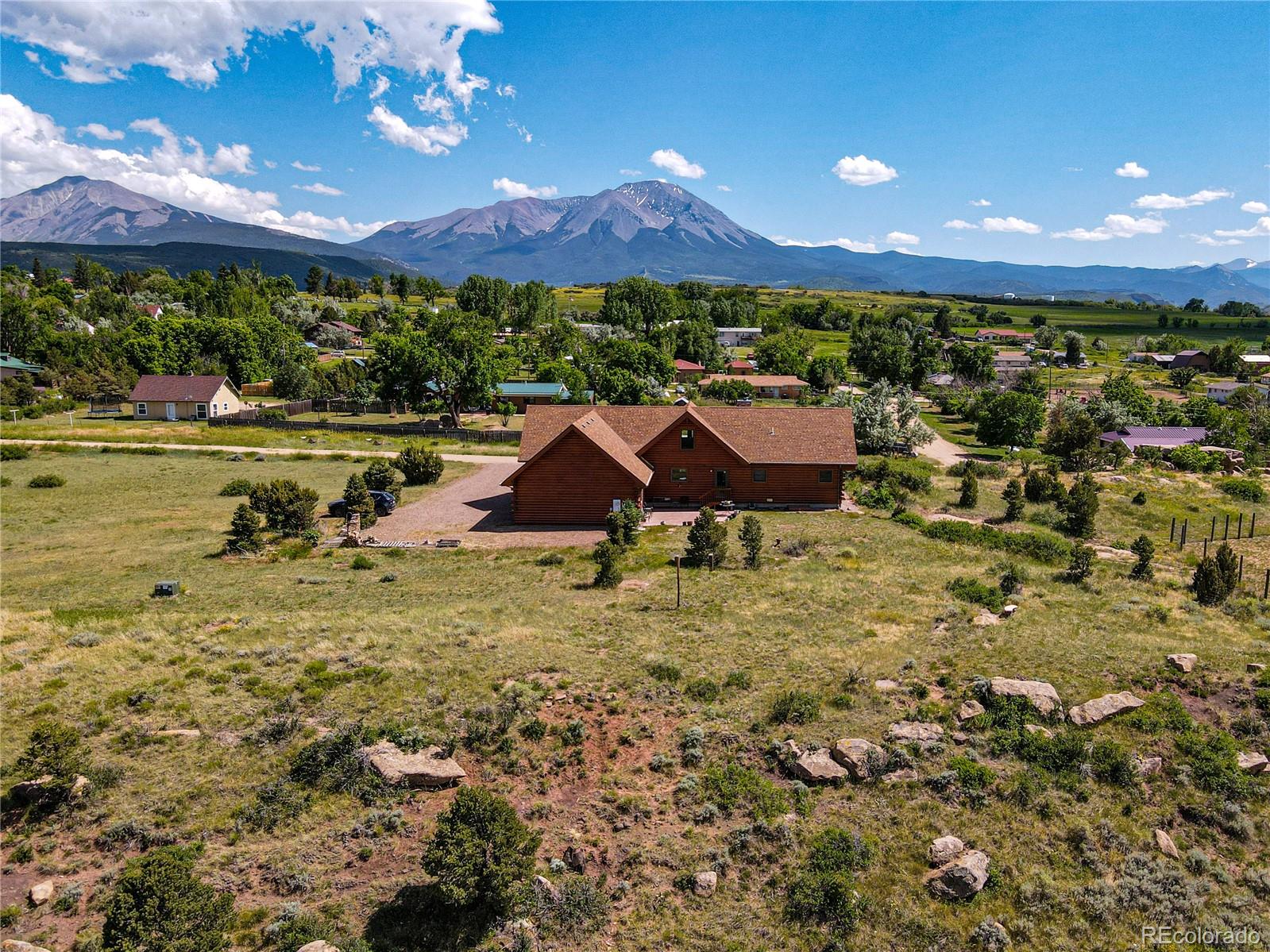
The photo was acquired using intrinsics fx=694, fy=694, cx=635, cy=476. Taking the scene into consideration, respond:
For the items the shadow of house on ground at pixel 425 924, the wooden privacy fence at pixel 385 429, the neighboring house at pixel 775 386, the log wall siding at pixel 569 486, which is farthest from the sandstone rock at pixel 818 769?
the neighboring house at pixel 775 386

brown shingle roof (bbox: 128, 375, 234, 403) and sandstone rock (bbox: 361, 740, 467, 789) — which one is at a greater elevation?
brown shingle roof (bbox: 128, 375, 234, 403)

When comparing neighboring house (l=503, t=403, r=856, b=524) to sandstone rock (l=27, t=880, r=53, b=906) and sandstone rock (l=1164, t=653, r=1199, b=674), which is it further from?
sandstone rock (l=27, t=880, r=53, b=906)

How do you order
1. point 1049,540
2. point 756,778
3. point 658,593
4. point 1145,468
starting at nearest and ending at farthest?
point 756,778 → point 658,593 → point 1049,540 → point 1145,468

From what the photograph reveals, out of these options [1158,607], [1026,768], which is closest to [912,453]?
[1158,607]

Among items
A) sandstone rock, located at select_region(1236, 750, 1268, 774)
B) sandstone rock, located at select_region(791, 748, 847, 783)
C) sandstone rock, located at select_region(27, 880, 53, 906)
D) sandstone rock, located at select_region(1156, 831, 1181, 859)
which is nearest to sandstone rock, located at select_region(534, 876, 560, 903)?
sandstone rock, located at select_region(791, 748, 847, 783)

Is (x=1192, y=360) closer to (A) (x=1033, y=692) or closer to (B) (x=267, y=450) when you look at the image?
(A) (x=1033, y=692)

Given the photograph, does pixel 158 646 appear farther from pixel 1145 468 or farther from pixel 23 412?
pixel 23 412

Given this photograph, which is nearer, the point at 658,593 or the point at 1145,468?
the point at 658,593
